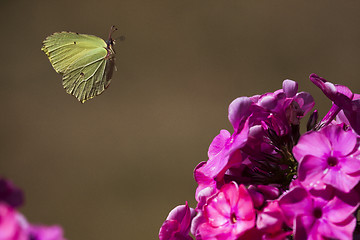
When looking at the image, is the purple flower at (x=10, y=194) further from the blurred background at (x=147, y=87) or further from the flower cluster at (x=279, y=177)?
the blurred background at (x=147, y=87)

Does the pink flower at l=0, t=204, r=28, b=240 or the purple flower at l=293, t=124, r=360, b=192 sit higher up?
the pink flower at l=0, t=204, r=28, b=240

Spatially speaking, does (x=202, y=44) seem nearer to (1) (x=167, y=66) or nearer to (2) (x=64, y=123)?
(1) (x=167, y=66)

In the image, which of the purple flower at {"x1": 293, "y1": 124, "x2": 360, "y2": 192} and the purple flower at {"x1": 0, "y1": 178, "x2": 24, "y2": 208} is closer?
the purple flower at {"x1": 0, "y1": 178, "x2": 24, "y2": 208}

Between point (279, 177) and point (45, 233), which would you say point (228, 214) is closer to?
point (279, 177)

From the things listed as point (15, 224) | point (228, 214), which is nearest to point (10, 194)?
point (15, 224)

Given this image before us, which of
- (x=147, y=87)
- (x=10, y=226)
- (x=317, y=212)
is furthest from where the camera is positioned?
(x=147, y=87)

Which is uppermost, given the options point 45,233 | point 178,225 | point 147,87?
point 45,233

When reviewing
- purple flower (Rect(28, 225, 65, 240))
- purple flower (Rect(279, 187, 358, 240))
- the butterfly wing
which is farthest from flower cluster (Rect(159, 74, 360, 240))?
the butterfly wing

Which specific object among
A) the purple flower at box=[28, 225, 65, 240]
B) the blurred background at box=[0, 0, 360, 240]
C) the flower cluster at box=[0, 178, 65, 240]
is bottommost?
the blurred background at box=[0, 0, 360, 240]

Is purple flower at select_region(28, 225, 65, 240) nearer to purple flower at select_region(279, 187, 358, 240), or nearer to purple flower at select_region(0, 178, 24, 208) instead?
purple flower at select_region(0, 178, 24, 208)
